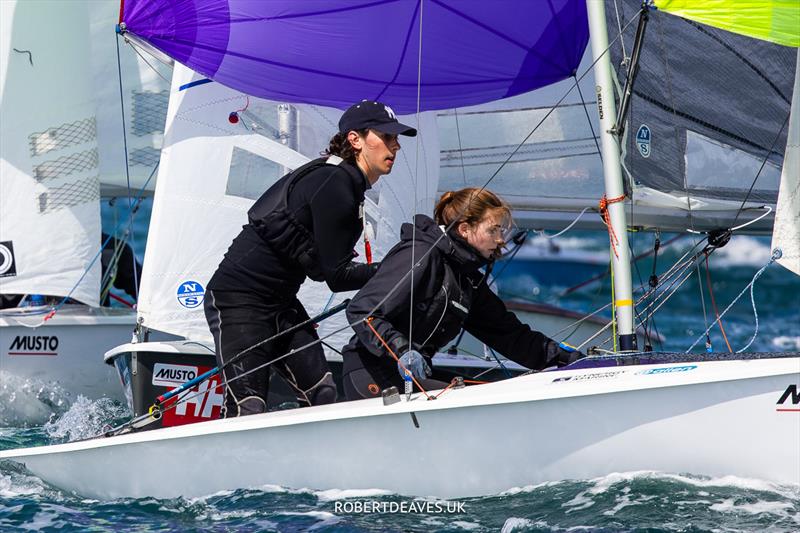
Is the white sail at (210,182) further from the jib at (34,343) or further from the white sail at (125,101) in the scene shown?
the white sail at (125,101)

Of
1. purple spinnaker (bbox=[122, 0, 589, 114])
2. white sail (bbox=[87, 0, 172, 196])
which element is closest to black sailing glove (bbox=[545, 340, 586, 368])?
purple spinnaker (bbox=[122, 0, 589, 114])

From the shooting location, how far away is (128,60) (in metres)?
8.38

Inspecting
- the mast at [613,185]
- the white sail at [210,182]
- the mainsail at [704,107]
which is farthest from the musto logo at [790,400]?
the white sail at [210,182]

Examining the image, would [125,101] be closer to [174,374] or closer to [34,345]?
[34,345]

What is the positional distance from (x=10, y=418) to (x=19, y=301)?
1.15 meters

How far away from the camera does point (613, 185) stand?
432cm

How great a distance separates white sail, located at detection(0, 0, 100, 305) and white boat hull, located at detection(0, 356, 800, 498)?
303cm

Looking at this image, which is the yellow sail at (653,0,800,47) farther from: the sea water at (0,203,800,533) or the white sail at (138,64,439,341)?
the white sail at (138,64,439,341)

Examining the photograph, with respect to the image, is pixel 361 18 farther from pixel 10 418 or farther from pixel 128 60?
pixel 128 60

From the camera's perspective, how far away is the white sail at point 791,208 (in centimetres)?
388

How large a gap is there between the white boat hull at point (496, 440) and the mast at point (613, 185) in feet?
1.72

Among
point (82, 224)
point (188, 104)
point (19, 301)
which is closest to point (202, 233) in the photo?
point (188, 104)

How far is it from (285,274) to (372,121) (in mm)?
558

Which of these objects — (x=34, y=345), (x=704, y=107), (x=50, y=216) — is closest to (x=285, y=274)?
(x=704, y=107)
